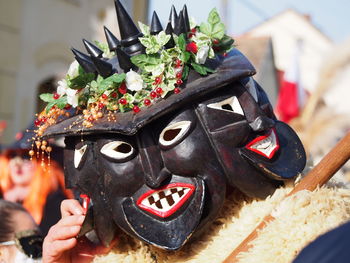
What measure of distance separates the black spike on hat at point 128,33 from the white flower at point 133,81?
4.0 inches

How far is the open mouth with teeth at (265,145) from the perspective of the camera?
1702 mm

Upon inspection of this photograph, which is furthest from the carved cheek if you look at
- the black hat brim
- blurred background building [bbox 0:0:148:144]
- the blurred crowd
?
blurred background building [bbox 0:0:148:144]

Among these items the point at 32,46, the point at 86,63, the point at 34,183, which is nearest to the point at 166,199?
the point at 86,63

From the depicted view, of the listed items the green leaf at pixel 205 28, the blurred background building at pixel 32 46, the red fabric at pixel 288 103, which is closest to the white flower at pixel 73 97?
the green leaf at pixel 205 28

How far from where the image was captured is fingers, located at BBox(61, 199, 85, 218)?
1.86m

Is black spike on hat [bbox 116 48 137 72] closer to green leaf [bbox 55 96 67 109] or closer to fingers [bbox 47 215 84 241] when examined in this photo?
green leaf [bbox 55 96 67 109]

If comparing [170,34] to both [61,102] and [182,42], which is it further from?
[61,102]

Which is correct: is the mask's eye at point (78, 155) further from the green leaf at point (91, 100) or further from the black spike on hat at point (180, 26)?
the black spike on hat at point (180, 26)

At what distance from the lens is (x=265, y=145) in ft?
5.64

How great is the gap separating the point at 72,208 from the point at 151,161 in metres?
0.40

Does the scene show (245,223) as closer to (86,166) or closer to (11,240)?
(86,166)

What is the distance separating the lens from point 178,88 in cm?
166

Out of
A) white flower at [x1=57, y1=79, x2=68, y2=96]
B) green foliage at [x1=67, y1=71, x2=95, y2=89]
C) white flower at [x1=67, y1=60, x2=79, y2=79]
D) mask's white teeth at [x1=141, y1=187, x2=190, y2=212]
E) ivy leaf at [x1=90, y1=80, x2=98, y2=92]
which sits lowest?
mask's white teeth at [x1=141, y1=187, x2=190, y2=212]

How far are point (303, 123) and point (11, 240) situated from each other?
3028mm
